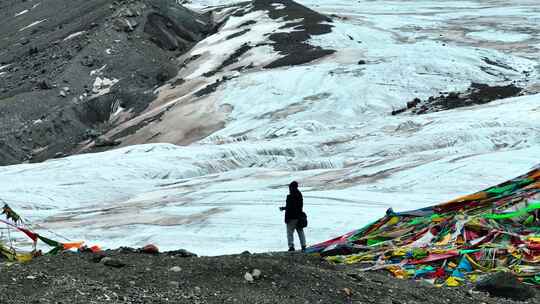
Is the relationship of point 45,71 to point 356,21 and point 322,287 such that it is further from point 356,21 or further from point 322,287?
point 322,287

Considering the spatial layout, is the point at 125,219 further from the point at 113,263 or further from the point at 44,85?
the point at 44,85

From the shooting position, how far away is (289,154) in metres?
25.5

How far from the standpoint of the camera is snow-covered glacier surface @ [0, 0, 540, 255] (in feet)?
56.6

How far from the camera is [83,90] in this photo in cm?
4203

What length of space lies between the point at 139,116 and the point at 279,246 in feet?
82.9

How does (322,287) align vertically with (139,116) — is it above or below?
above

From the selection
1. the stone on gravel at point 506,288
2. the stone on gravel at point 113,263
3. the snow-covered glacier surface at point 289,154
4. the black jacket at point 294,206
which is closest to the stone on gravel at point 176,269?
the stone on gravel at point 113,263

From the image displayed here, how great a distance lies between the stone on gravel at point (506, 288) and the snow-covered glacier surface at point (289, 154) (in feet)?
17.6

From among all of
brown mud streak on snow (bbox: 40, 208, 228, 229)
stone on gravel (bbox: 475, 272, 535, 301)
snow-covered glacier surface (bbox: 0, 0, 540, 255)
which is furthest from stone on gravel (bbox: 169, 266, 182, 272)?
brown mud streak on snow (bbox: 40, 208, 228, 229)

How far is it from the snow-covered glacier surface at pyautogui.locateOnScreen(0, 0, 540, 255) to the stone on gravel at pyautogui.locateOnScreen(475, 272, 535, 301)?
211 inches

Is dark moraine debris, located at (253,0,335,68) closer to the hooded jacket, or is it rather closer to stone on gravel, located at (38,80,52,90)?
stone on gravel, located at (38,80,52,90)

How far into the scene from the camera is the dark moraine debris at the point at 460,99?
30.2 metres

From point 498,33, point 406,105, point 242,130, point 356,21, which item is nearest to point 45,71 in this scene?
point 242,130

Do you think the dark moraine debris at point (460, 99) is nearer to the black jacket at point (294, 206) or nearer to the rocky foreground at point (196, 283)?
the black jacket at point (294, 206)
